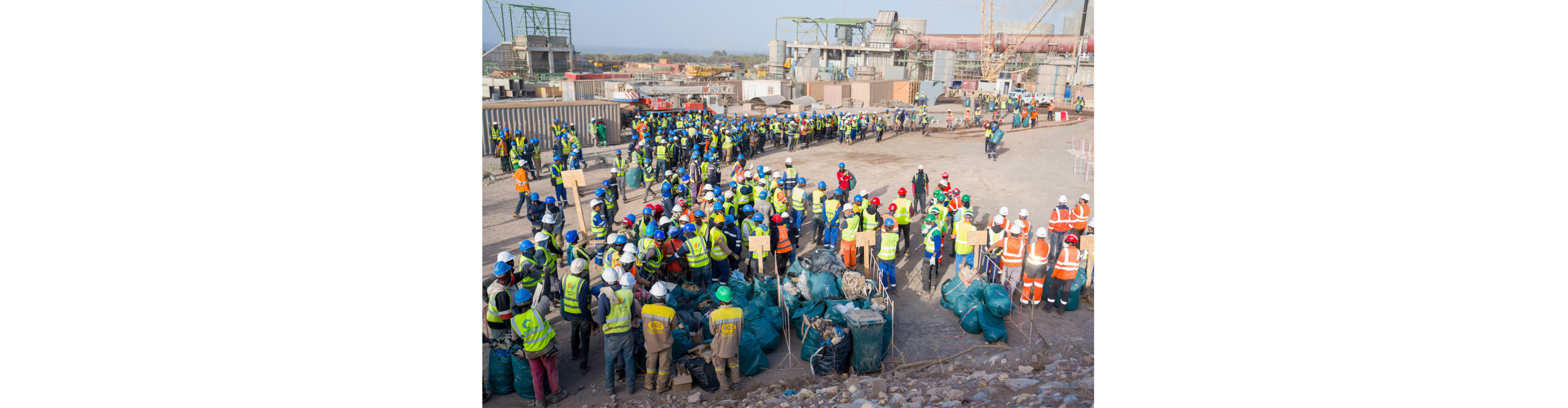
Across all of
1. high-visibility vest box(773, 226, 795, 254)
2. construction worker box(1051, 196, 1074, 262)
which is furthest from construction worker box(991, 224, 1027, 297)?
high-visibility vest box(773, 226, 795, 254)

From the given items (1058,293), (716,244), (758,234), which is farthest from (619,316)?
(1058,293)

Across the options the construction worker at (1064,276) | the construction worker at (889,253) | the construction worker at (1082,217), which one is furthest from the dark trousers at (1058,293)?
the construction worker at (1082,217)

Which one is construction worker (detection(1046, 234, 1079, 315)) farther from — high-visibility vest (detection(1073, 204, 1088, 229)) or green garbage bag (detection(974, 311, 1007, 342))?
high-visibility vest (detection(1073, 204, 1088, 229))

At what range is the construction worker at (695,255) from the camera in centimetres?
909

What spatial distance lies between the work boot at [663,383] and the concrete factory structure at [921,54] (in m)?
49.7

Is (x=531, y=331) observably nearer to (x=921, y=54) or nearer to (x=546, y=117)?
(x=546, y=117)

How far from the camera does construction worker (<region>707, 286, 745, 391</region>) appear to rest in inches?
267

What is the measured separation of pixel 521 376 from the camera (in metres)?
6.71


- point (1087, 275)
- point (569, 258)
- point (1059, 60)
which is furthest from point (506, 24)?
point (1087, 275)

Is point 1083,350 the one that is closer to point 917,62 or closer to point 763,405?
point 763,405

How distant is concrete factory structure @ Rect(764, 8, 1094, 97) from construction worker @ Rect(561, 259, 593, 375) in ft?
163

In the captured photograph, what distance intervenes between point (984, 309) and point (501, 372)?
214 inches

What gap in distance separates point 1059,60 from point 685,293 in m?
53.3

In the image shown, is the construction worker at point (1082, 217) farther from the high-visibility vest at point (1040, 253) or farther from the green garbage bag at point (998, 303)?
the green garbage bag at point (998, 303)
